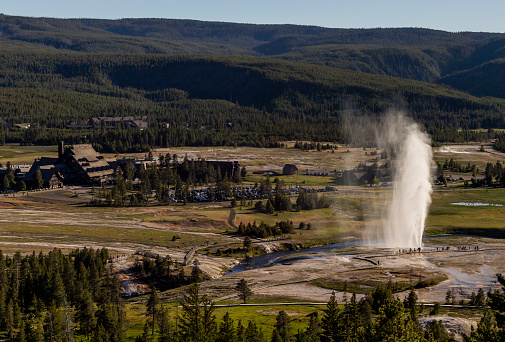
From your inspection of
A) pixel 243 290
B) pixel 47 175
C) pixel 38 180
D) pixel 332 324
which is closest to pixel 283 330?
pixel 332 324

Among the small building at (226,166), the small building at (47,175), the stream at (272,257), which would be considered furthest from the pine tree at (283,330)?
the small building at (226,166)

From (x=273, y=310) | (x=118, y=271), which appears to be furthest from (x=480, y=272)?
(x=118, y=271)

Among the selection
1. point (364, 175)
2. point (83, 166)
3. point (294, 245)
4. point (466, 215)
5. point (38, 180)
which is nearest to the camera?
point (294, 245)

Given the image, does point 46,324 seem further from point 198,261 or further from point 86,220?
point 86,220

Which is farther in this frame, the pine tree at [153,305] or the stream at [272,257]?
the stream at [272,257]

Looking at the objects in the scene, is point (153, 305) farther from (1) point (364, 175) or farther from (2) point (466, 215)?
(1) point (364, 175)

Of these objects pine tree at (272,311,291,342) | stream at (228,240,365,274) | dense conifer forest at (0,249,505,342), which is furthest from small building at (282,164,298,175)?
pine tree at (272,311,291,342)

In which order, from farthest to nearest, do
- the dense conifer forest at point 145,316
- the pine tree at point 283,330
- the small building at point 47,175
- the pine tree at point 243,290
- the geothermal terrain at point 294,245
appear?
the small building at point 47,175 < the geothermal terrain at point 294,245 < the pine tree at point 243,290 < the pine tree at point 283,330 < the dense conifer forest at point 145,316

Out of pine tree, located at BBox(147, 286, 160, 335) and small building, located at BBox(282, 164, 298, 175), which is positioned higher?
small building, located at BBox(282, 164, 298, 175)

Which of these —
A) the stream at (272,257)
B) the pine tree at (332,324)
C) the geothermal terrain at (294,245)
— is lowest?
the stream at (272,257)

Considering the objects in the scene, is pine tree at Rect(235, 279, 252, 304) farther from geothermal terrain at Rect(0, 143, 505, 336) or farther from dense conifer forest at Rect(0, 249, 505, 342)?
geothermal terrain at Rect(0, 143, 505, 336)

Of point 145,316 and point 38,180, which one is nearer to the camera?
point 145,316

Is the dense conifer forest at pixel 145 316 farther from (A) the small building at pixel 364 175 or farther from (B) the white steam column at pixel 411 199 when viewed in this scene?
(A) the small building at pixel 364 175
